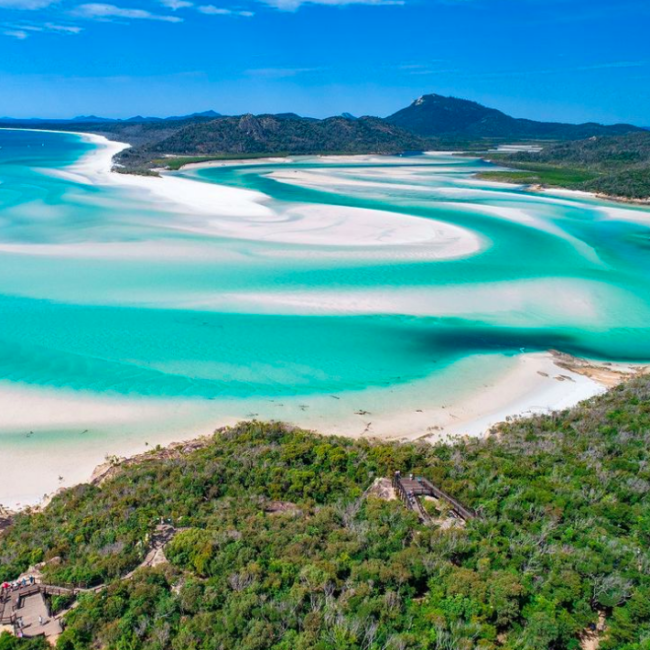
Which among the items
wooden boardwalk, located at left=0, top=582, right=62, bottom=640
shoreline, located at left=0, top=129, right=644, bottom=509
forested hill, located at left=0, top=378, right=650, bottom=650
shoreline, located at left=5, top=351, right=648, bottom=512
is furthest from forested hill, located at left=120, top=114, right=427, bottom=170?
wooden boardwalk, located at left=0, top=582, right=62, bottom=640

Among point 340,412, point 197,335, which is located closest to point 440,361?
point 340,412

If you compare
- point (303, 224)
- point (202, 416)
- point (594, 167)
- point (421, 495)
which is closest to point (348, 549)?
point (421, 495)

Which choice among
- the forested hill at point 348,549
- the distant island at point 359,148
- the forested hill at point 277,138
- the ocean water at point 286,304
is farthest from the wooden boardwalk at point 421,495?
the forested hill at point 277,138

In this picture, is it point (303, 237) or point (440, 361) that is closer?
point (440, 361)

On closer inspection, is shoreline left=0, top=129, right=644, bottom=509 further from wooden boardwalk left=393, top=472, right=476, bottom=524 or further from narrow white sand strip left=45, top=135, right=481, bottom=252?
narrow white sand strip left=45, top=135, right=481, bottom=252

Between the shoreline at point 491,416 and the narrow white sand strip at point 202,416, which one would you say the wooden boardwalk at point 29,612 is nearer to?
the shoreline at point 491,416

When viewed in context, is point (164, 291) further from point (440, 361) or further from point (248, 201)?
point (248, 201)

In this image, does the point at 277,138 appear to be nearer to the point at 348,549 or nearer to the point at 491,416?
the point at 491,416
